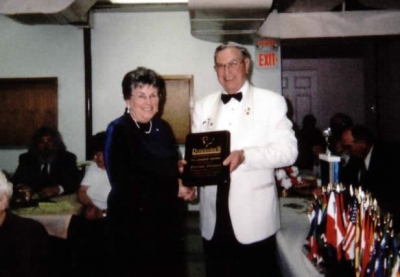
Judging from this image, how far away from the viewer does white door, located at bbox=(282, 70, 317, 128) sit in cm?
859

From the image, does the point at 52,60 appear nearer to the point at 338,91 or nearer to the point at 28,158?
the point at 28,158

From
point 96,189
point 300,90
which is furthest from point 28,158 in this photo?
point 300,90

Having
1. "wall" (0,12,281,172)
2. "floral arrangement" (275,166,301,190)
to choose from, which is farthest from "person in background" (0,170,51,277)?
"wall" (0,12,281,172)

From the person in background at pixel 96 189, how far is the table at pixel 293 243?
4.64ft

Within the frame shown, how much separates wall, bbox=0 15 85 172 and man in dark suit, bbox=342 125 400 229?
13.2 ft

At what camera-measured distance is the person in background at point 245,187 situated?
209cm

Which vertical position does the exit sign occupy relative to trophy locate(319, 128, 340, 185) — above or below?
above

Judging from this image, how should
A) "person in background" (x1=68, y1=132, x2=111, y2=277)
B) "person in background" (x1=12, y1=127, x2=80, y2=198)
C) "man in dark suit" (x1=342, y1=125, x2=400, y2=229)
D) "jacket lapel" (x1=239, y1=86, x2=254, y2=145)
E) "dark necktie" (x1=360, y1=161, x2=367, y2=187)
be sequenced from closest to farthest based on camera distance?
"jacket lapel" (x1=239, y1=86, x2=254, y2=145)
"person in background" (x1=68, y1=132, x2=111, y2=277)
"man in dark suit" (x1=342, y1=125, x2=400, y2=229)
"dark necktie" (x1=360, y1=161, x2=367, y2=187)
"person in background" (x1=12, y1=127, x2=80, y2=198)

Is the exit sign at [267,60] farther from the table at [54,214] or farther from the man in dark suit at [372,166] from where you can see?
the table at [54,214]

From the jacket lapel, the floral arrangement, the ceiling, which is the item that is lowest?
the floral arrangement

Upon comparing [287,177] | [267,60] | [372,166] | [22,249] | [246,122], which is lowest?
[22,249]

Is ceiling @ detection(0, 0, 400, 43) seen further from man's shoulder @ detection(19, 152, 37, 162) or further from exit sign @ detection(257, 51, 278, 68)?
man's shoulder @ detection(19, 152, 37, 162)

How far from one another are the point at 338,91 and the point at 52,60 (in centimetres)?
541

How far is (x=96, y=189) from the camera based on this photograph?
3.52 metres
